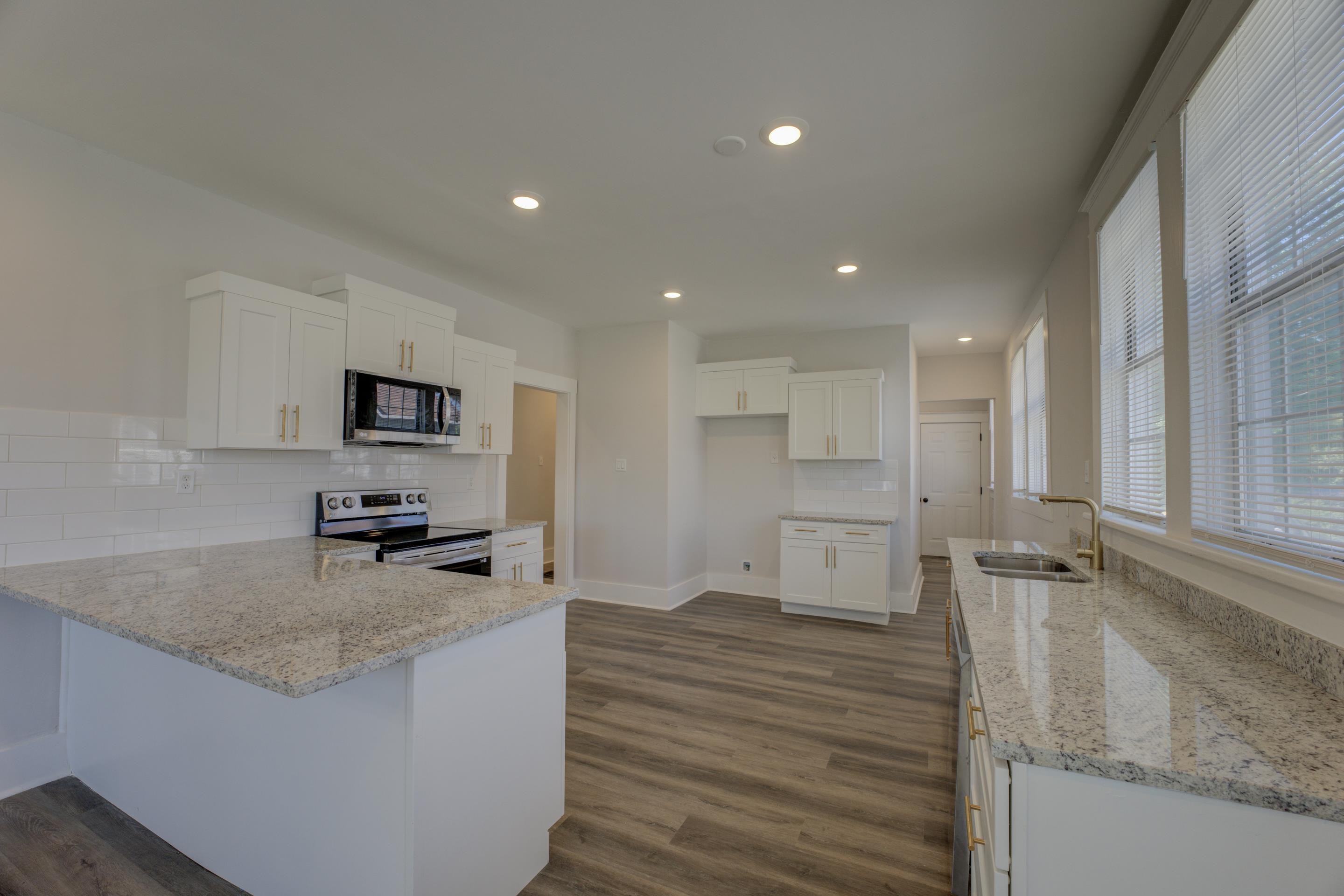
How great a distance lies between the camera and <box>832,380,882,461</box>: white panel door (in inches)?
193

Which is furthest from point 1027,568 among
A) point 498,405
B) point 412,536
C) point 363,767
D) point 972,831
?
point 498,405

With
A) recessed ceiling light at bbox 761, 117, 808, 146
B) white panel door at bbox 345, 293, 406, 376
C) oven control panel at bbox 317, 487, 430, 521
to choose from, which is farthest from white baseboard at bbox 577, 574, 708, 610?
recessed ceiling light at bbox 761, 117, 808, 146

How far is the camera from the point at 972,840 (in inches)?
44.6

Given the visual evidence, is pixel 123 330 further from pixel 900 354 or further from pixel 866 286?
pixel 900 354

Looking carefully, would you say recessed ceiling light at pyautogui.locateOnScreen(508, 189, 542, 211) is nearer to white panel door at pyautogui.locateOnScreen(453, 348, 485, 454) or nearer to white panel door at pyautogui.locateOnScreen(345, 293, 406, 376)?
white panel door at pyautogui.locateOnScreen(345, 293, 406, 376)

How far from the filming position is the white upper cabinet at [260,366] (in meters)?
2.58

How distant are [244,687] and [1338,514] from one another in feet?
8.57

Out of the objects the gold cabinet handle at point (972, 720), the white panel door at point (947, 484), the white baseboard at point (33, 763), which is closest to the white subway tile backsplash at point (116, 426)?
the white baseboard at point (33, 763)

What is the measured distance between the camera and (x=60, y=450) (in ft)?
7.58

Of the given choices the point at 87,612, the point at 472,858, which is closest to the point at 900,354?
the point at 472,858

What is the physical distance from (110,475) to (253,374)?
67cm

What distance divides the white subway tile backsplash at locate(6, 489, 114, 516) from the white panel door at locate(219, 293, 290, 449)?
0.46 metres

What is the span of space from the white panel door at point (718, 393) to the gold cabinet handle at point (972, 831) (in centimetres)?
436

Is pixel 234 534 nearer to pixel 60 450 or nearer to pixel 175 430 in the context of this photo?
pixel 175 430
